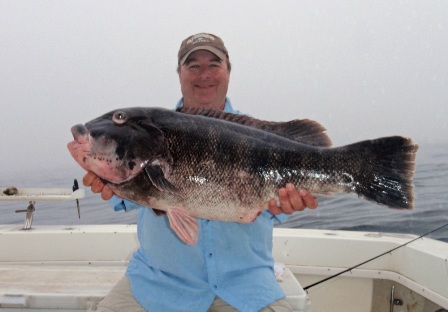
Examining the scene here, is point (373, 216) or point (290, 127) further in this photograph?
point (373, 216)

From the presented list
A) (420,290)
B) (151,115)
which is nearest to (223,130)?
(151,115)

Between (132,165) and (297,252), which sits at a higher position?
(132,165)

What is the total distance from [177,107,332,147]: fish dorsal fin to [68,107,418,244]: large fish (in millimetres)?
136

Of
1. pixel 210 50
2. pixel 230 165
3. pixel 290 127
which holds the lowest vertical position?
pixel 230 165

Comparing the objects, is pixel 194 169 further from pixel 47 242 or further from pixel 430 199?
pixel 430 199

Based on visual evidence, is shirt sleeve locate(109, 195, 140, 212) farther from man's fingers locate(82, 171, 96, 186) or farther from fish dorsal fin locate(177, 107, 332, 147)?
fish dorsal fin locate(177, 107, 332, 147)

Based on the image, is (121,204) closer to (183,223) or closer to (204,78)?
(183,223)

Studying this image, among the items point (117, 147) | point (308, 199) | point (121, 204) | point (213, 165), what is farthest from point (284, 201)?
point (121, 204)

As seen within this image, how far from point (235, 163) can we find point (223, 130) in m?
0.27

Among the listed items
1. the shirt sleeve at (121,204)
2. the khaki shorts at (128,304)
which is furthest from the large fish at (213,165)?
the khaki shorts at (128,304)

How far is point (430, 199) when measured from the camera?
1037cm

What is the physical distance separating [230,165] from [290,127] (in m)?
0.67

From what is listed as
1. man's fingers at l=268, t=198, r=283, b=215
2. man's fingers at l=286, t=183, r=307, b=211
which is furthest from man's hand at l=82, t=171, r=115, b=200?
man's fingers at l=286, t=183, r=307, b=211

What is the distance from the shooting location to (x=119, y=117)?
10.1ft
